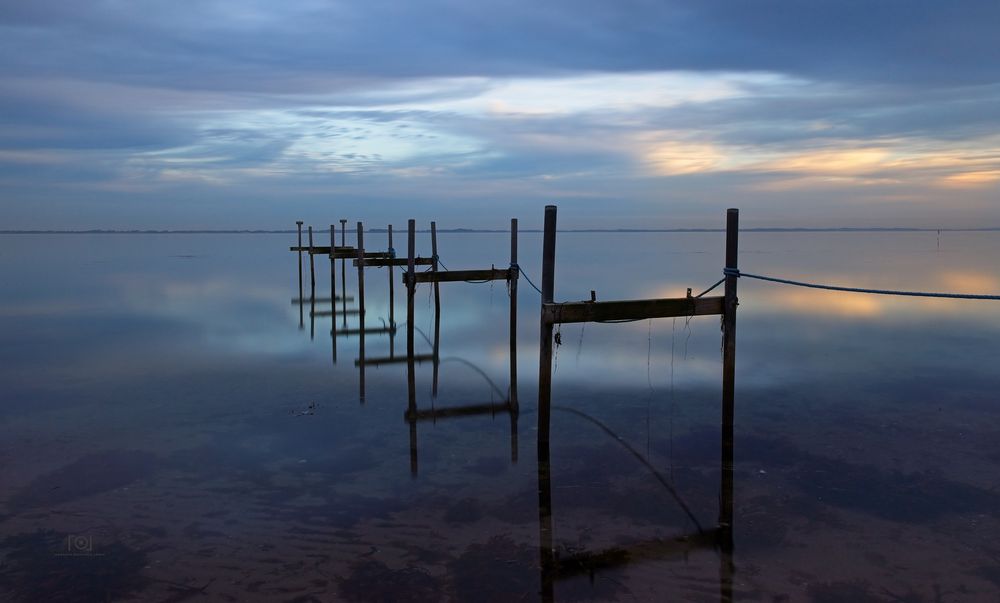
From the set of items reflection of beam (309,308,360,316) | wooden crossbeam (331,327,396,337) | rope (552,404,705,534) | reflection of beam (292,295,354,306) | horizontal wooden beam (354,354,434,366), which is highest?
reflection of beam (292,295,354,306)

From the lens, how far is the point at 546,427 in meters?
9.27

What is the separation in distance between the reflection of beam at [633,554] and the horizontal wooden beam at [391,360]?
33.3 ft

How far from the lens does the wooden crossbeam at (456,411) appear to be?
11.3 m

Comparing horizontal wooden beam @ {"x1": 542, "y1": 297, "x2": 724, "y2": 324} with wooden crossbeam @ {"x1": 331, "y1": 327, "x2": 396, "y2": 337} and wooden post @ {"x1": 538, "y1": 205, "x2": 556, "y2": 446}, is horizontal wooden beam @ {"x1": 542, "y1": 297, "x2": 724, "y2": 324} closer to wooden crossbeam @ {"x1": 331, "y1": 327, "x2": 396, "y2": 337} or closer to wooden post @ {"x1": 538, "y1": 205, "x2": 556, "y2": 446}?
wooden post @ {"x1": 538, "y1": 205, "x2": 556, "y2": 446}

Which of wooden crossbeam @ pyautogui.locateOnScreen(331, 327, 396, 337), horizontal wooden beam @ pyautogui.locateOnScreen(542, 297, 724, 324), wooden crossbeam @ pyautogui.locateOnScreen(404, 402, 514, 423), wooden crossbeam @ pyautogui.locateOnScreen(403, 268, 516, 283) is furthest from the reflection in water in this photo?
wooden crossbeam @ pyautogui.locateOnScreen(331, 327, 396, 337)

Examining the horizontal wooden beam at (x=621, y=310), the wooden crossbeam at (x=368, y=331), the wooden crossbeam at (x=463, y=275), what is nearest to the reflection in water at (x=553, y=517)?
the horizontal wooden beam at (x=621, y=310)

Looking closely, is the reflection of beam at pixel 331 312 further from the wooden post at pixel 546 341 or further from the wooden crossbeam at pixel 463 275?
the wooden post at pixel 546 341

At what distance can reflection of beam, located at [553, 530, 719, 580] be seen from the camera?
6.35 m

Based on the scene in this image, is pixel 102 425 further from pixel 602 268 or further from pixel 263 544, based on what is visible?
pixel 602 268

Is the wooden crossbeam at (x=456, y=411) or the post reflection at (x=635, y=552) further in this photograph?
the wooden crossbeam at (x=456, y=411)

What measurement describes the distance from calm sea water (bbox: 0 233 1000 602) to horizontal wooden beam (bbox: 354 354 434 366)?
1.63 feet

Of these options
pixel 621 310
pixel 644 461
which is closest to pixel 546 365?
pixel 621 310

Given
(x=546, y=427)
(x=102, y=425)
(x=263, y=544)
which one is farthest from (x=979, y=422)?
(x=102, y=425)

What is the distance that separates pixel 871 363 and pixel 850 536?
9957mm
